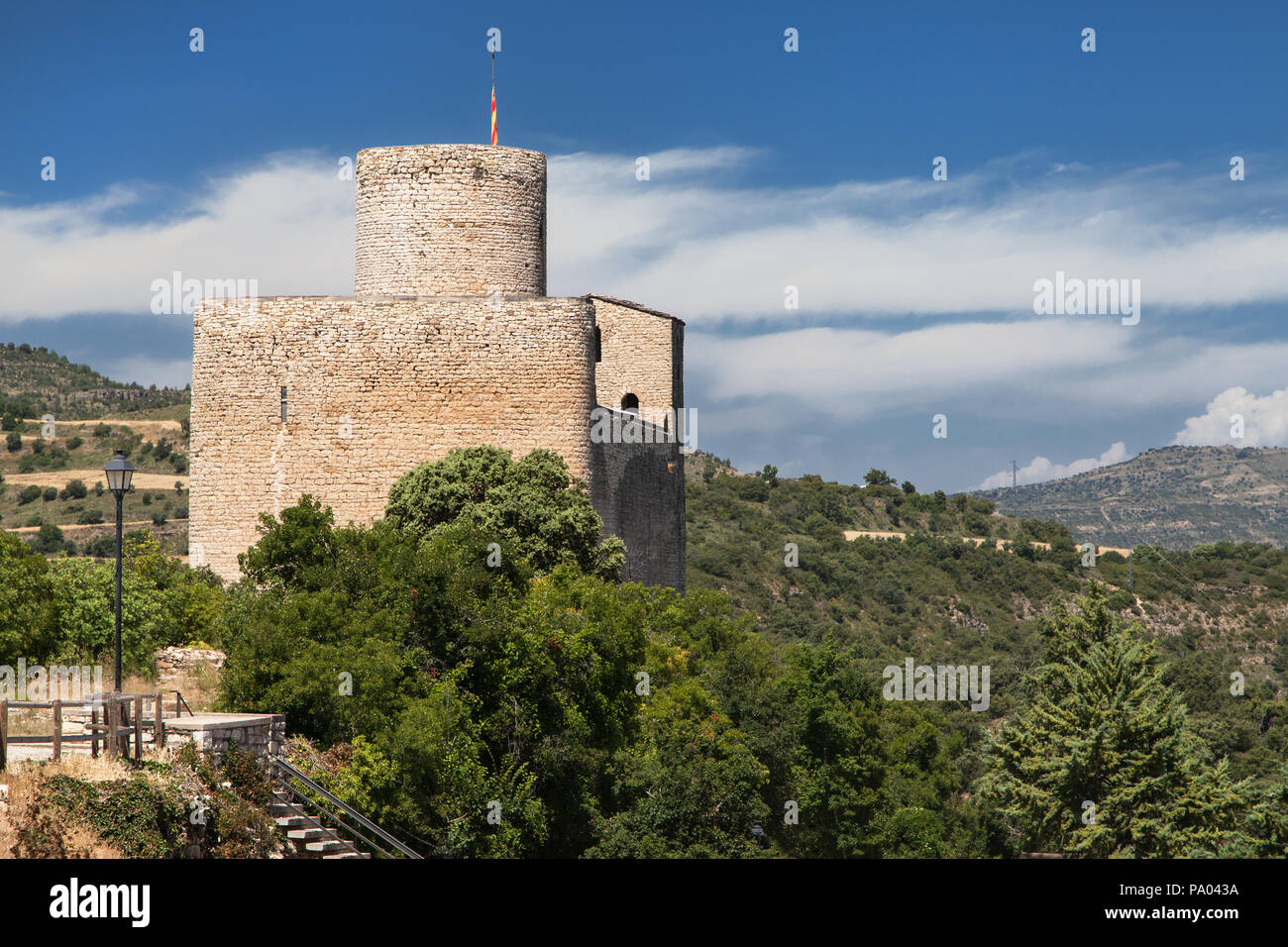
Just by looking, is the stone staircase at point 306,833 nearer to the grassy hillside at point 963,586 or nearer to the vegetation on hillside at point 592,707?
the vegetation on hillside at point 592,707

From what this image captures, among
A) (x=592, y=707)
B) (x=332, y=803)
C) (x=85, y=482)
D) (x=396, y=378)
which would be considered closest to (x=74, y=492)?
(x=85, y=482)

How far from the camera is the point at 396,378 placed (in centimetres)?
2478

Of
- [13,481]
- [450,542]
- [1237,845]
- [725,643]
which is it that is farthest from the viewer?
[13,481]

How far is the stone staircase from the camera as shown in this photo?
49.8 feet

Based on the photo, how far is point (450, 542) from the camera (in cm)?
2094

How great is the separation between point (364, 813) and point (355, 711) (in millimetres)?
1333

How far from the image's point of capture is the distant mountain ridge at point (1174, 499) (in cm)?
13275

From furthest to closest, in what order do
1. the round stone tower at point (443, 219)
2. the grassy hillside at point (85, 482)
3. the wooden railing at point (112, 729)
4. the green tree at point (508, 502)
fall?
the grassy hillside at point (85, 482) < the round stone tower at point (443, 219) < the green tree at point (508, 502) < the wooden railing at point (112, 729)

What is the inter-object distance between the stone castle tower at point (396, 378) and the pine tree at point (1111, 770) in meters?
10.4

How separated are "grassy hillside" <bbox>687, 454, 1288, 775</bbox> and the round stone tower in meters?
25.3

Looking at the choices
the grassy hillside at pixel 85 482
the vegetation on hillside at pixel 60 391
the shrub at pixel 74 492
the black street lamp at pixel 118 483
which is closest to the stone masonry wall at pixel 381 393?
the black street lamp at pixel 118 483

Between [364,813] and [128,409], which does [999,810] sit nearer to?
[364,813]
